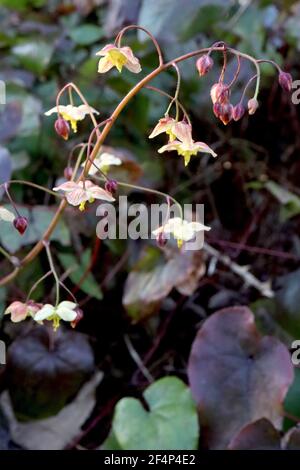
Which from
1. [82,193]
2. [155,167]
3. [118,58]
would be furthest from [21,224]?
[155,167]

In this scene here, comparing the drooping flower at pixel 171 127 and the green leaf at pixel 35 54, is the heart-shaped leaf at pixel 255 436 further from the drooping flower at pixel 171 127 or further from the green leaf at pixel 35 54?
the green leaf at pixel 35 54

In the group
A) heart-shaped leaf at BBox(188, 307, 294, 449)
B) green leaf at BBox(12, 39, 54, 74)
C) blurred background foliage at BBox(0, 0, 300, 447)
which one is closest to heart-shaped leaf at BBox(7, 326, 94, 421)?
blurred background foliage at BBox(0, 0, 300, 447)

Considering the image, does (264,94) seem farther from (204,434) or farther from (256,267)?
(204,434)

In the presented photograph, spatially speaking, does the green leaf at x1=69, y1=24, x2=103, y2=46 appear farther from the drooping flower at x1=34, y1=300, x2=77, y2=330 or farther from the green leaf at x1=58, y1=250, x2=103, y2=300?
the drooping flower at x1=34, y1=300, x2=77, y2=330

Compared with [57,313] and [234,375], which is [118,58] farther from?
[234,375]

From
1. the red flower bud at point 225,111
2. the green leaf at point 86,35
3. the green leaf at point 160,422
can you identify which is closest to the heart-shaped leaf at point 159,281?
the green leaf at point 160,422
